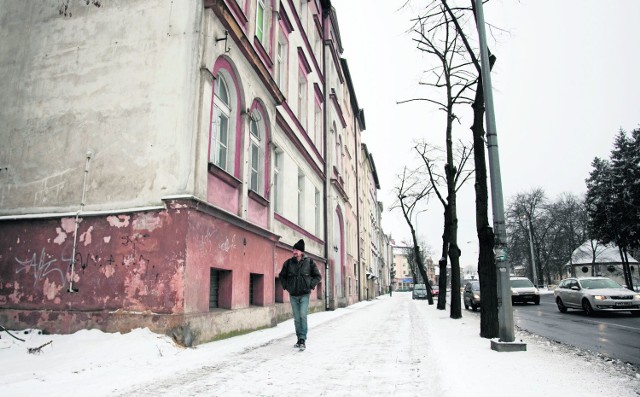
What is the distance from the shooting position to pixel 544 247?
Result: 62000 mm

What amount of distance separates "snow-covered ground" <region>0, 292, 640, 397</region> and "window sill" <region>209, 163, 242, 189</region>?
3321mm

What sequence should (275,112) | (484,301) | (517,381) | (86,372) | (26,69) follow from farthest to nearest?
(275,112), (26,69), (484,301), (86,372), (517,381)

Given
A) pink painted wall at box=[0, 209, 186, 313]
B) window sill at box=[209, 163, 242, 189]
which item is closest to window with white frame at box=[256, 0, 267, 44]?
window sill at box=[209, 163, 242, 189]

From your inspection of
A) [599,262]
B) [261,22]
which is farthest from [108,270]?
[599,262]

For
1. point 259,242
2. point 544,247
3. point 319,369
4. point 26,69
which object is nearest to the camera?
point 319,369

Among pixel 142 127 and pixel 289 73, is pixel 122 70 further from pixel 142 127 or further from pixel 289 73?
pixel 289 73

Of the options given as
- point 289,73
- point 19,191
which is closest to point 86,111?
point 19,191

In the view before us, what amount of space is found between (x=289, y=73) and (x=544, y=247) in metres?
58.6

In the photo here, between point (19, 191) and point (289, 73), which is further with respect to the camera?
point (289, 73)

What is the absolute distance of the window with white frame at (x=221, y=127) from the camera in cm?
943

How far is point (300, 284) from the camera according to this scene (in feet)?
24.7

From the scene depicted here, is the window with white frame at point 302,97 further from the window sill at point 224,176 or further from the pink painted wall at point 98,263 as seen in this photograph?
the pink painted wall at point 98,263

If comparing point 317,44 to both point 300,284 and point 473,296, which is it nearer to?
point 473,296

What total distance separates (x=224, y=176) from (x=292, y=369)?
4.79 m
